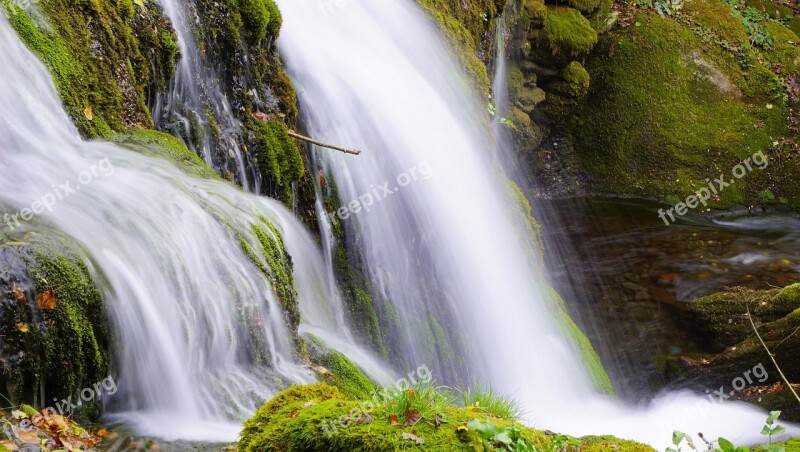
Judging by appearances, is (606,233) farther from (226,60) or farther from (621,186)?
(226,60)

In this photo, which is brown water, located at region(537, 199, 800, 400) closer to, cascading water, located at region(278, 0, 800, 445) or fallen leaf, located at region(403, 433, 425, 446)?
cascading water, located at region(278, 0, 800, 445)

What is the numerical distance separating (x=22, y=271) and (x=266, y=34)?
376cm

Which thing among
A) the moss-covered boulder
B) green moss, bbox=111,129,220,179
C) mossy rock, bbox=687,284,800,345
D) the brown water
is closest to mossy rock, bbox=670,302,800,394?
the moss-covered boulder

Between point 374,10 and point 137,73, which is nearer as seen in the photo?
point 137,73

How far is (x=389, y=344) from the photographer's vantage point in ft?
20.8

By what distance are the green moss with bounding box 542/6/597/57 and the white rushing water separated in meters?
9.61

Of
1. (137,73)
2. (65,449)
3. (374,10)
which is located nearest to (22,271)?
(65,449)

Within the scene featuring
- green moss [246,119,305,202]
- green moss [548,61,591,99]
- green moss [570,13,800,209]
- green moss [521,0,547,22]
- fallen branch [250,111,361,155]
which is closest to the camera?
green moss [246,119,305,202]

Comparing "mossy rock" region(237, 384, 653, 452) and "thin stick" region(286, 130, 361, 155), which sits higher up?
"thin stick" region(286, 130, 361, 155)

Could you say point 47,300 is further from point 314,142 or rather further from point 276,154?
point 314,142

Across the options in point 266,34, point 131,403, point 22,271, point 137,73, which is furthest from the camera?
point 266,34

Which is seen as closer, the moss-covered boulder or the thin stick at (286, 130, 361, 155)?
the thin stick at (286, 130, 361, 155)

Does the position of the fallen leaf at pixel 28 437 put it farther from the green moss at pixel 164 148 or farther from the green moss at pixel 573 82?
the green moss at pixel 573 82

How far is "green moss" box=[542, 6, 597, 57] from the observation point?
12.8m
